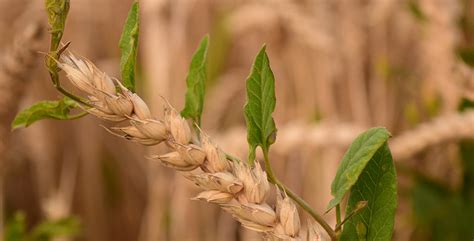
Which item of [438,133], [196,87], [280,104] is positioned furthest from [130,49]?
[280,104]

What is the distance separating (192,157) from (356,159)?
91 mm

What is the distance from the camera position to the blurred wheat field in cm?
105

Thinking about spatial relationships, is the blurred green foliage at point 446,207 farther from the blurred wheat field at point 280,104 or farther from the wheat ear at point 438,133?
the wheat ear at point 438,133

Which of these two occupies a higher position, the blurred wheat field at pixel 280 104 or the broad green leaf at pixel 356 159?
the blurred wheat field at pixel 280 104

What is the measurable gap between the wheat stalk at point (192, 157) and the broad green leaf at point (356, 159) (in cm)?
4

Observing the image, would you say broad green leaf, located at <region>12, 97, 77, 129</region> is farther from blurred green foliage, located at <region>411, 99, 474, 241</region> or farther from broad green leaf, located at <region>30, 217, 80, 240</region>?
blurred green foliage, located at <region>411, 99, 474, 241</region>

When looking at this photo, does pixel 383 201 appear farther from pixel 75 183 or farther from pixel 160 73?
pixel 75 183

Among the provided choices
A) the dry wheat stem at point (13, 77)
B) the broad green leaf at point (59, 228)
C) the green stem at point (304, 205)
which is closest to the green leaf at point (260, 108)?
the green stem at point (304, 205)

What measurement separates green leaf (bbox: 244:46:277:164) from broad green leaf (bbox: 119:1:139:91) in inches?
2.3

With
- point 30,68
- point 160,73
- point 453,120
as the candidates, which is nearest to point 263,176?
point 30,68

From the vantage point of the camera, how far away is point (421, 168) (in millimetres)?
1221

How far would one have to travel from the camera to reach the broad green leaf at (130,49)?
39 cm

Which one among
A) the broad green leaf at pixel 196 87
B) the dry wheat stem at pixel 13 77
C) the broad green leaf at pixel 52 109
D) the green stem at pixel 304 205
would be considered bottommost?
the green stem at pixel 304 205

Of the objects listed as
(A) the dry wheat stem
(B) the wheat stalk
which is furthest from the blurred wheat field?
(B) the wheat stalk
